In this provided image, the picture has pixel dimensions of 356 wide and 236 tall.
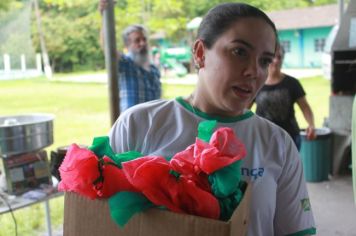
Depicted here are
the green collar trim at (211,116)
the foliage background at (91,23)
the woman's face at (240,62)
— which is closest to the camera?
the woman's face at (240,62)

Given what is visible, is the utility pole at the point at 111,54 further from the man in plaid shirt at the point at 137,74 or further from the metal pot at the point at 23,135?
the man in plaid shirt at the point at 137,74

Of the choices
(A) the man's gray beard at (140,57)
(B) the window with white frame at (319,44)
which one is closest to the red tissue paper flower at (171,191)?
(A) the man's gray beard at (140,57)

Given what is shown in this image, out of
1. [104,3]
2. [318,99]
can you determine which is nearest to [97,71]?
[318,99]

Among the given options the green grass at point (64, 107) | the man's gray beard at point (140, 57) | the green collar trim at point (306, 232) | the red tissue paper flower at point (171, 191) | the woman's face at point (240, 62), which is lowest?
the green grass at point (64, 107)

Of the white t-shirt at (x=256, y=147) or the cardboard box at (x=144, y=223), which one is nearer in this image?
the cardboard box at (x=144, y=223)

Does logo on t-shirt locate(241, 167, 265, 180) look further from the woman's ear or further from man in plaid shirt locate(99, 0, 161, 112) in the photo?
man in plaid shirt locate(99, 0, 161, 112)

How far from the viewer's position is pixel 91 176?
0.73 metres

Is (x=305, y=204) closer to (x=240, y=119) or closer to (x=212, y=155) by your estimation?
(x=240, y=119)

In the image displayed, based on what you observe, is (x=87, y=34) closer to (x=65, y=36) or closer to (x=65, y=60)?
(x=65, y=36)

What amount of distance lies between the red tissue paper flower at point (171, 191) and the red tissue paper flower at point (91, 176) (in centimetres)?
3

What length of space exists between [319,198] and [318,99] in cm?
849

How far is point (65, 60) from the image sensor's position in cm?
1966

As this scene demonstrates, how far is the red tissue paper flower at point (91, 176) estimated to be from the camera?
0.73 metres

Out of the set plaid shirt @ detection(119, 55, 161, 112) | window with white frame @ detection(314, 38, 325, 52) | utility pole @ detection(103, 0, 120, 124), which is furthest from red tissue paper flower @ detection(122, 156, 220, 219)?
window with white frame @ detection(314, 38, 325, 52)
